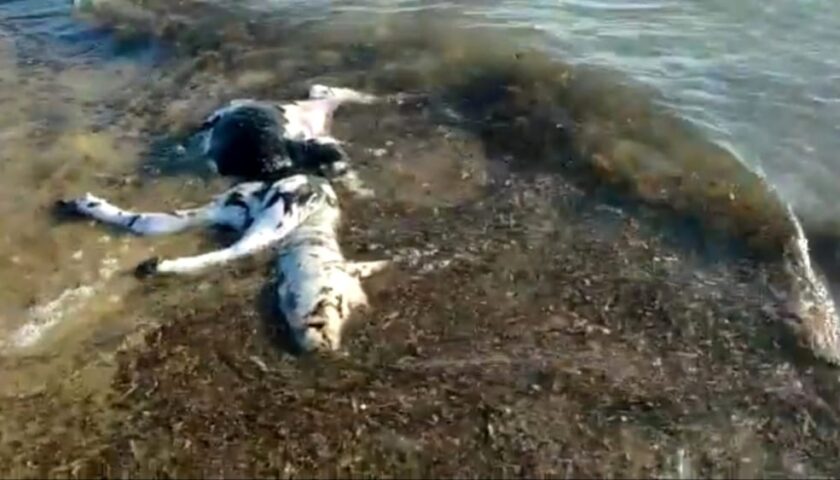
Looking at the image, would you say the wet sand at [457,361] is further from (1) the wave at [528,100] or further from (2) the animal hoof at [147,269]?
(1) the wave at [528,100]

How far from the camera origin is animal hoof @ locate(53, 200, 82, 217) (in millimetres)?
7590

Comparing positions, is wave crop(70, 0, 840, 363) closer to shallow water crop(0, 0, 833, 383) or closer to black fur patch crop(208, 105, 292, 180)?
shallow water crop(0, 0, 833, 383)

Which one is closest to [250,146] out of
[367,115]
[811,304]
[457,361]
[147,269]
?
[367,115]

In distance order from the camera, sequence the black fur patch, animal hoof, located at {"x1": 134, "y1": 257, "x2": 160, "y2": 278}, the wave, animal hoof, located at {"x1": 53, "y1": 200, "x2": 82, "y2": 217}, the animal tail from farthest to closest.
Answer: the black fur patch < animal hoof, located at {"x1": 53, "y1": 200, "x2": 82, "y2": 217} < the wave < animal hoof, located at {"x1": 134, "y1": 257, "x2": 160, "y2": 278} < the animal tail

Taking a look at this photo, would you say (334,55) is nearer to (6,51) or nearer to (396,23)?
(396,23)

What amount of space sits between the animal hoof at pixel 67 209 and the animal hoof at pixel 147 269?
97 cm

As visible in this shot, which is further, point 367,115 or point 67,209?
point 367,115

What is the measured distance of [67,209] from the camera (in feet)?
25.0

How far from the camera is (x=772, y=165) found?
26.4 feet

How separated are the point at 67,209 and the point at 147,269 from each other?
3.82 ft

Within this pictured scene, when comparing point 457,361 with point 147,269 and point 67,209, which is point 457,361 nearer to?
point 147,269

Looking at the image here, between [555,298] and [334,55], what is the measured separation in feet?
15.1

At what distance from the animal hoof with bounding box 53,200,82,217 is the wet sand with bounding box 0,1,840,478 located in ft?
0.45

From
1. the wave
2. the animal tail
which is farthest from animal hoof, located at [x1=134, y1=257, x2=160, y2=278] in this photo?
the animal tail
